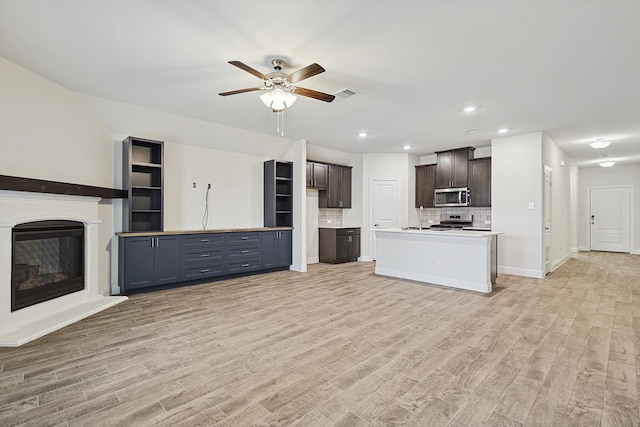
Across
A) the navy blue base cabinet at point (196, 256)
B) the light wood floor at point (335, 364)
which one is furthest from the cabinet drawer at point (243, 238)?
the light wood floor at point (335, 364)

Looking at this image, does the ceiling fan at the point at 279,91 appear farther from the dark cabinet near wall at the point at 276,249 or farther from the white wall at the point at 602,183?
the white wall at the point at 602,183

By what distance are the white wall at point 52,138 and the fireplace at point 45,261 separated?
0.46 meters

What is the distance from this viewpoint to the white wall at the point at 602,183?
891cm

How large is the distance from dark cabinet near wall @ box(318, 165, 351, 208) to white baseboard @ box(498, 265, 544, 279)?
11.9ft

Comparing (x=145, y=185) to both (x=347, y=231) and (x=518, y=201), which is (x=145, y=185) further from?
(x=518, y=201)

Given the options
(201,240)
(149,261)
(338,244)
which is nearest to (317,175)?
(338,244)

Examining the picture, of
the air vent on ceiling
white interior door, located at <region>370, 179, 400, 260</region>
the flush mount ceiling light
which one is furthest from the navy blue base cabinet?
the flush mount ceiling light

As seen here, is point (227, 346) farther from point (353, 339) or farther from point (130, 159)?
point (130, 159)

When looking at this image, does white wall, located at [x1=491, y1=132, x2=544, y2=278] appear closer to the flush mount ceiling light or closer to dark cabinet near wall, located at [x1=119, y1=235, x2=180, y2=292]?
the flush mount ceiling light

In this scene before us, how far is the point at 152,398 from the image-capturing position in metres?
2.00

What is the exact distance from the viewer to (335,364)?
2461mm

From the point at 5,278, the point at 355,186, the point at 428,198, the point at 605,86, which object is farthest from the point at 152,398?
the point at 428,198

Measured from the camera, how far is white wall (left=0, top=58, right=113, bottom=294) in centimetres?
314

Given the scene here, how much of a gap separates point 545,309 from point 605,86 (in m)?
2.74
